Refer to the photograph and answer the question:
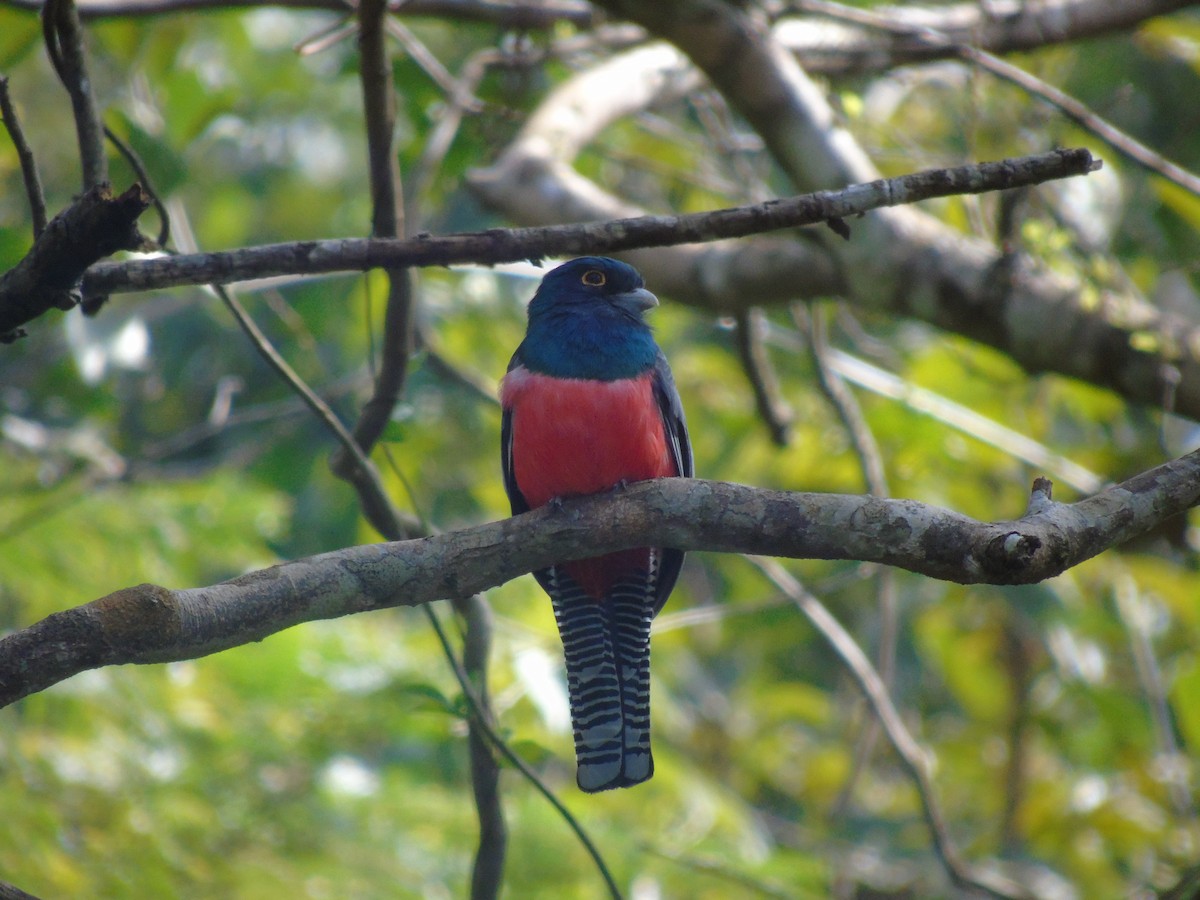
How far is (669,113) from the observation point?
9414 millimetres

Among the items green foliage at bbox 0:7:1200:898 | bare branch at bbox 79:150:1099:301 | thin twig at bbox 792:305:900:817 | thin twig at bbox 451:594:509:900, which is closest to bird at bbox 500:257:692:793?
thin twig at bbox 451:594:509:900

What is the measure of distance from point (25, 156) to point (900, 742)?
4.11m

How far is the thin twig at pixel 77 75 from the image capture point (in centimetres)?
294

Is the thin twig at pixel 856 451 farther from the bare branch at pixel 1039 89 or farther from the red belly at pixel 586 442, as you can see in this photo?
the red belly at pixel 586 442

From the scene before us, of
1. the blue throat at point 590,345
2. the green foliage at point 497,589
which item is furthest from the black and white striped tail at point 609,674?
the blue throat at point 590,345

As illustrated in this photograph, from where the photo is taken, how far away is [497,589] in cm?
763

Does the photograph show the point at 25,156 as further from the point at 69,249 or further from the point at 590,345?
the point at 590,345

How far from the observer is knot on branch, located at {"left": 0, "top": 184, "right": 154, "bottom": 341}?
8.28 feet

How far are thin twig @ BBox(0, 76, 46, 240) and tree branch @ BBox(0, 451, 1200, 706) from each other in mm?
995

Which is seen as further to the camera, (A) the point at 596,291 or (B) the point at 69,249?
(A) the point at 596,291

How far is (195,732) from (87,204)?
401 centimetres

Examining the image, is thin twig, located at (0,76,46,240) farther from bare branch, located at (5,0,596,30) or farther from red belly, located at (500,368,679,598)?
bare branch, located at (5,0,596,30)

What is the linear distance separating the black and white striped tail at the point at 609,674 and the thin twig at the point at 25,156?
7.21 feet

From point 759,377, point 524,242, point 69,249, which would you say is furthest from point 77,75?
point 759,377
